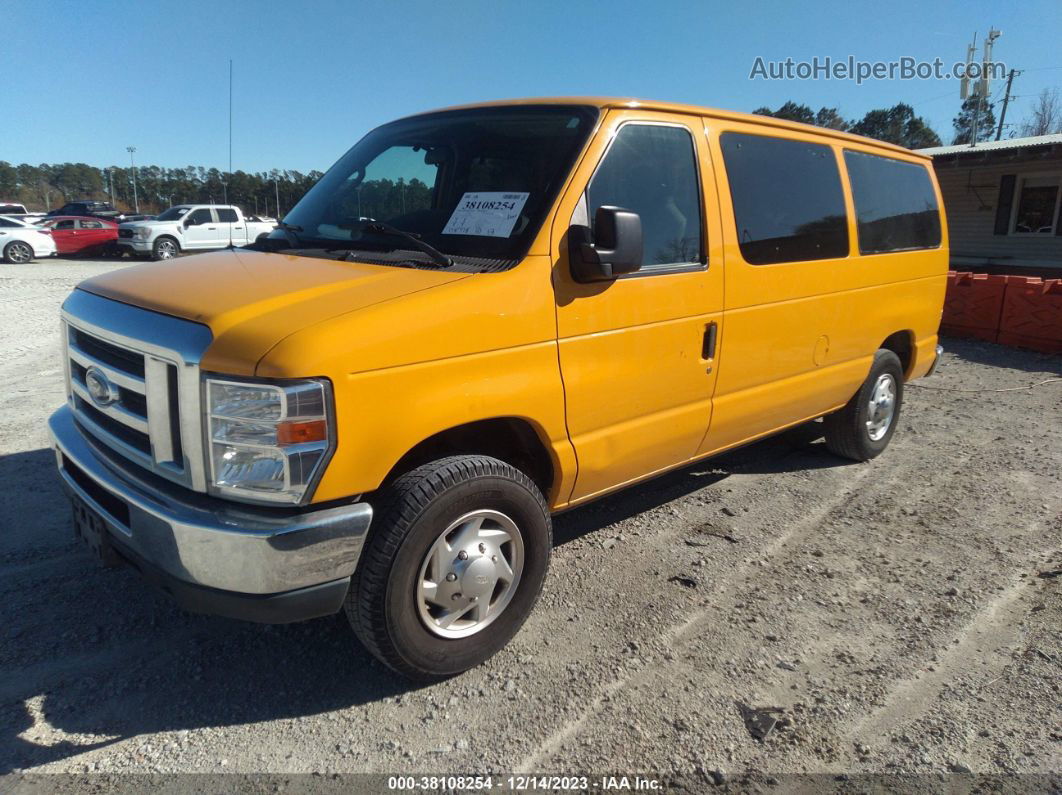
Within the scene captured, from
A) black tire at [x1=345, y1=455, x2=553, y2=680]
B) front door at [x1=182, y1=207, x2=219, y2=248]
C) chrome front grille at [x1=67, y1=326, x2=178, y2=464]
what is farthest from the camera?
front door at [x1=182, y1=207, x2=219, y2=248]

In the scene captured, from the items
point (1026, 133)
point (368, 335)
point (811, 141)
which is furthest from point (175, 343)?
point (1026, 133)

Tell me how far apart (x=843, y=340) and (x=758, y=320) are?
41.9 inches

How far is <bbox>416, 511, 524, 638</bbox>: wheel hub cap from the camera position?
8.87 feet

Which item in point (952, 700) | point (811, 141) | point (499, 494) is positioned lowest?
point (952, 700)

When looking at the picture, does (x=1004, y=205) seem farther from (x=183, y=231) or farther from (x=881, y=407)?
(x=183, y=231)

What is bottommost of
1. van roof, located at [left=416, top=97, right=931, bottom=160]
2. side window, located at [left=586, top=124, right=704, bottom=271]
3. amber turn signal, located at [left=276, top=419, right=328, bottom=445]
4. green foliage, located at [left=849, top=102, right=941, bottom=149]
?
amber turn signal, located at [left=276, top=419, right=328, bottom=445]

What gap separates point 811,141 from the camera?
434 centimetres

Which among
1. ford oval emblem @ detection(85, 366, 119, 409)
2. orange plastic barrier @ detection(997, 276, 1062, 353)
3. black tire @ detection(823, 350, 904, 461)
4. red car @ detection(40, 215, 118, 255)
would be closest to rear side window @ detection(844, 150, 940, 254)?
black tire @ detection(823, 350, 904, 461)

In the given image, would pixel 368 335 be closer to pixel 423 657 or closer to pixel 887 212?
pixel 423 657

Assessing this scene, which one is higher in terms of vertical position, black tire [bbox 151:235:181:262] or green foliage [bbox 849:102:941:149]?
green foliage [bbox 849:102:941:149]

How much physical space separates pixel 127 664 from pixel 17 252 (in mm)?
25288

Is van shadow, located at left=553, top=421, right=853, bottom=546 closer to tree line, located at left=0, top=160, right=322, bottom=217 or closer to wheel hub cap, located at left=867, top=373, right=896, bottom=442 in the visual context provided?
wheel hub cap, located at left=867, top=373, right=896, bottom=442

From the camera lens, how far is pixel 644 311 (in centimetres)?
321

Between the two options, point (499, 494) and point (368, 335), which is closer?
point (368, 335)
